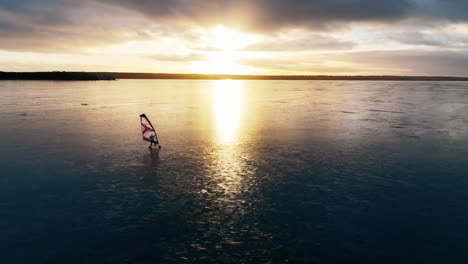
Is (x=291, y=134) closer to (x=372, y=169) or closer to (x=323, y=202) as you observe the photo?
(x=372, y=169)

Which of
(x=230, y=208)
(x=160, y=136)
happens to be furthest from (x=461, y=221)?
(x=160, y=136)

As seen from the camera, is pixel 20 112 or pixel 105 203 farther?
pixel 20 112

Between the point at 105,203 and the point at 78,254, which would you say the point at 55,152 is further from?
the point at 78,254

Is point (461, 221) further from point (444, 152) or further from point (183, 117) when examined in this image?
point (183, 117)

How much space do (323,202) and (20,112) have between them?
179 ft

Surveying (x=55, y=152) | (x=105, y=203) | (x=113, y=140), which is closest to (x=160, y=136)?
(x=113, y=140)

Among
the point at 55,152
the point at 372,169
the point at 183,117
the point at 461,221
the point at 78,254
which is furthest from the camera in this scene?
the point at 183,117

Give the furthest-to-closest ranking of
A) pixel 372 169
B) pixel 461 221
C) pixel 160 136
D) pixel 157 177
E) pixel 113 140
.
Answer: pixel 160 136 → pixel 113 140 → pixel 372 169 → pixel 157 177 → pixel 461 221

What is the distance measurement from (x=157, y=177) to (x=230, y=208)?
675cm

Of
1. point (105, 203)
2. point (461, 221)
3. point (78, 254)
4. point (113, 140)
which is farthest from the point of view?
point (113, 140)

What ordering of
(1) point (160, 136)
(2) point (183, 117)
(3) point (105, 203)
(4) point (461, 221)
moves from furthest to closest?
(2) point (183, 117), (1) point (160, 136), (3) point (105, 203), (4) point (461, 221)

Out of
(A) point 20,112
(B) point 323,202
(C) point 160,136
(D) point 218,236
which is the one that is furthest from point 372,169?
(A) point 20,112

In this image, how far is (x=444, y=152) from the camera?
2816cm

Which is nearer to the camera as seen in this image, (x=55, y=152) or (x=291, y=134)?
(x=55, y=152)
